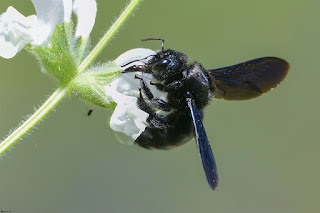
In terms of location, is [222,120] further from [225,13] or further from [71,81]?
[71,81]

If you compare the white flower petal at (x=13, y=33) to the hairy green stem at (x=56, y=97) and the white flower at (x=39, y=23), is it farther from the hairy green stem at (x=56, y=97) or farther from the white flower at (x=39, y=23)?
the hairy green stem at (x=56, y=97)

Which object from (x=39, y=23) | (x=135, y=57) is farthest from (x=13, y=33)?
(x=135, y=57)

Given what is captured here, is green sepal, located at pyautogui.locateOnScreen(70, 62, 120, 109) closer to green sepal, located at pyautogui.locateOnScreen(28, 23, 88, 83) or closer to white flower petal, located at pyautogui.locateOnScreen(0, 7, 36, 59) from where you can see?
green sepal, located at pyautogui.locateOnScreen(28, 23, 88, 83)

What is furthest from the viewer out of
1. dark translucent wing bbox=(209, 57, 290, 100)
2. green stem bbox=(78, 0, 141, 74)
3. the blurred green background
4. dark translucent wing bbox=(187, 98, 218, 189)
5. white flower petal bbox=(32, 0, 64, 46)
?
the blurred green background

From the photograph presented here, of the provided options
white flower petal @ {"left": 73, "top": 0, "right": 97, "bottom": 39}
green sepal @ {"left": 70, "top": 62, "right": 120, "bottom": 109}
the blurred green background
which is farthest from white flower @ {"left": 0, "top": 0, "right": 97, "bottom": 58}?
the blurred green background

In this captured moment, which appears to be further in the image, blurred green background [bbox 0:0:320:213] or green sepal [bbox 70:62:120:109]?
blurred green background [bbox 0:0:320:213]

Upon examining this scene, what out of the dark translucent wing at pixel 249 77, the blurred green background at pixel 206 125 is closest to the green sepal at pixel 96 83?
the dark translucent wing at pixel 249 77

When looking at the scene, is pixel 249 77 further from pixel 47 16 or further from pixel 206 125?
pixel 206 125

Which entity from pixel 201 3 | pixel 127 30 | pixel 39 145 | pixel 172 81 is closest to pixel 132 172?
pixel 39 145
